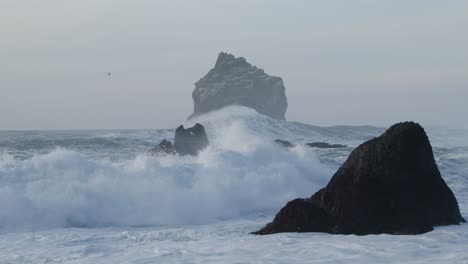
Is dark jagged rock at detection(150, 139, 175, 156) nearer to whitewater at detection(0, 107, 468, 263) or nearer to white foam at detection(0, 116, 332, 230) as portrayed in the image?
whitewater at detection(0, 107, 468, 263)

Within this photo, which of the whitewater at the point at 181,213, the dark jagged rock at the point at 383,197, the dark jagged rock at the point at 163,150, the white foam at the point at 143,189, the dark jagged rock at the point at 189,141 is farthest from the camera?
the dark jagged rock at the point at 189,141

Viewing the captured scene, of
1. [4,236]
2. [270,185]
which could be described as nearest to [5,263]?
[4,236]

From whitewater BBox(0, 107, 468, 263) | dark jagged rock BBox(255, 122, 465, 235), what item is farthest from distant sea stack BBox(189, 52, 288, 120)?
dark jagged rock BBox(255, 122, 465, 235)

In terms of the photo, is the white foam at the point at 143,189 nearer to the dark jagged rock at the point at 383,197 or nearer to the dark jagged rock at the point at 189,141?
the dark jagged rock at the point at 383,197

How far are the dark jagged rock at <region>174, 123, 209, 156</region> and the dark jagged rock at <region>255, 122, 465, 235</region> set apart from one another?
873 inches

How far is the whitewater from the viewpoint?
10.2 m

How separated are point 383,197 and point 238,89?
81500 millimetres

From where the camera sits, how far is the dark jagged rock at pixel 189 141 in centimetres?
3497

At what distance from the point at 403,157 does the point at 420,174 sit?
1.57 feet

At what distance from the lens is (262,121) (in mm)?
70188

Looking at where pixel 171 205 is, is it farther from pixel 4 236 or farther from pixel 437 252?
pixel 437 252

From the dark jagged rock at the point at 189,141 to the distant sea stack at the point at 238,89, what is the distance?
54790 mm

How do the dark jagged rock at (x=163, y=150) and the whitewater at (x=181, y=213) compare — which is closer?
the whitewater at (x=181, y=213)

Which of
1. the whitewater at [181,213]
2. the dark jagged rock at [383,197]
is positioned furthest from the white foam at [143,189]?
the dark jagged rock at [383,197]
